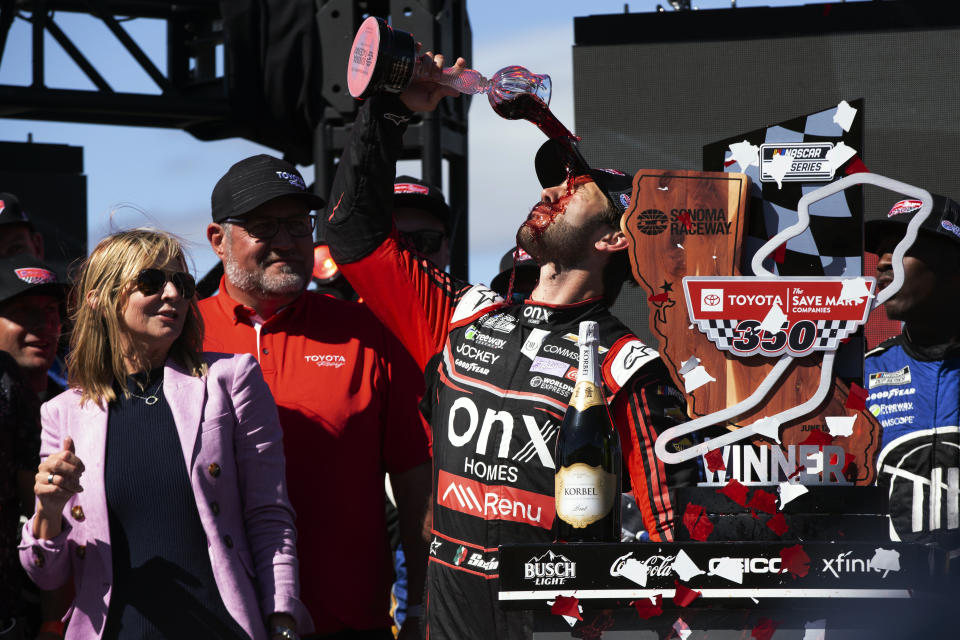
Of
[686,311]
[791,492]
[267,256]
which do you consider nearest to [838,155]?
[686,311]

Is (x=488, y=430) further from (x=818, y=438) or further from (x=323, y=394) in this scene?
(x=818, y=438)

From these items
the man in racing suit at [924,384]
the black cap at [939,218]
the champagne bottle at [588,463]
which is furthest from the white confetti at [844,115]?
the man in racing suit at [924,384]

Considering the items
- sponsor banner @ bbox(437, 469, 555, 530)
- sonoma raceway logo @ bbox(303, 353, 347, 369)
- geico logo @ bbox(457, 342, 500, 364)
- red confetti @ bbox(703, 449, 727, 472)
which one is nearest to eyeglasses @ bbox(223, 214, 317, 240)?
sonoma raceway logo @ bbox(303, 353, 347, 369)

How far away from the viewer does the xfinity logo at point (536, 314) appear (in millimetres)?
2779

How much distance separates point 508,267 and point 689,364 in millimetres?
2886

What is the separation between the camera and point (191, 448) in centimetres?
259

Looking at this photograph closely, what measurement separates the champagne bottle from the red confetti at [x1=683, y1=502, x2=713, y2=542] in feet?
0.39

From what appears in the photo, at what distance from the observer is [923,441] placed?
3740 mm

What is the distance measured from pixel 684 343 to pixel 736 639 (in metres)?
0.60

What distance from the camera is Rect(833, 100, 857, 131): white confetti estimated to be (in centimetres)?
217

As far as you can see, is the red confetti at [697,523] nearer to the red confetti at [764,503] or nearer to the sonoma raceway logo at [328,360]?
the red confetti at [764,503]

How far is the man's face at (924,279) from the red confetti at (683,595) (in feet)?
6.87

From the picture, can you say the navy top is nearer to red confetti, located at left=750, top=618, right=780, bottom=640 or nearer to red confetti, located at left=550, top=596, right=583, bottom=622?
red confetti, located at left=550, top=596, right=583, bottom=622

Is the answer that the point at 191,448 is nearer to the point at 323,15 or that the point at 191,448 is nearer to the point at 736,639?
the point at 736,639
